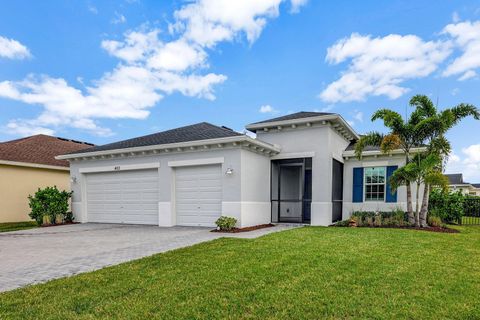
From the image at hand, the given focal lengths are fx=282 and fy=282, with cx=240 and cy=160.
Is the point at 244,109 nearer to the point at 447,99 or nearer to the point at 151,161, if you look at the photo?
the point at 151,161

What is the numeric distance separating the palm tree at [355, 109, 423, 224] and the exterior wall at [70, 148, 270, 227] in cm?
468

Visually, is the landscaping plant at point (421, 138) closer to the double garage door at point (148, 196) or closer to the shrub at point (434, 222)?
the shrub at point (434, 222)

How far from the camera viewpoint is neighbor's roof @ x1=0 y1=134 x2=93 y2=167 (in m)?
15.8

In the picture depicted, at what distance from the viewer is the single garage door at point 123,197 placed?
1286cm

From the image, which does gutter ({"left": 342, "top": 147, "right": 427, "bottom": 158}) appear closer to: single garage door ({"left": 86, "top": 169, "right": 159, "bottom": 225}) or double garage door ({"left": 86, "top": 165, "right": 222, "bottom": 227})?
double garage door ({"left": 86, "top": 165, "right": 222, "bottom": 227})

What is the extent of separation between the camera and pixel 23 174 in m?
15.8

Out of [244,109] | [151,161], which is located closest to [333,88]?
[244,109]

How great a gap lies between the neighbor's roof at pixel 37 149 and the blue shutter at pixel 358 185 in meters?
17.1

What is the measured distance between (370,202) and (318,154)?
3614 mm

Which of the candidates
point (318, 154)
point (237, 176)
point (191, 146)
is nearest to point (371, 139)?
point (318, 154)

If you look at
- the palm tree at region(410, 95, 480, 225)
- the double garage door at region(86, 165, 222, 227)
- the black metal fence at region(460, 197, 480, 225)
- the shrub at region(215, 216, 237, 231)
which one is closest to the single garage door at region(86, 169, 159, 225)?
the double garage door at region(86, 165, 222, 227)

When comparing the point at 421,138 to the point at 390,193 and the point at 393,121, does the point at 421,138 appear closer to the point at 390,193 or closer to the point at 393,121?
the point at 393,121

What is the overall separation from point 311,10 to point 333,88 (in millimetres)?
7033

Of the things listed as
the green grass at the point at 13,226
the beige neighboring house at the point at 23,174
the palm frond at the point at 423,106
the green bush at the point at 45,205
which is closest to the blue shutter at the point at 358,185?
the palm frond at the point at 423,106
